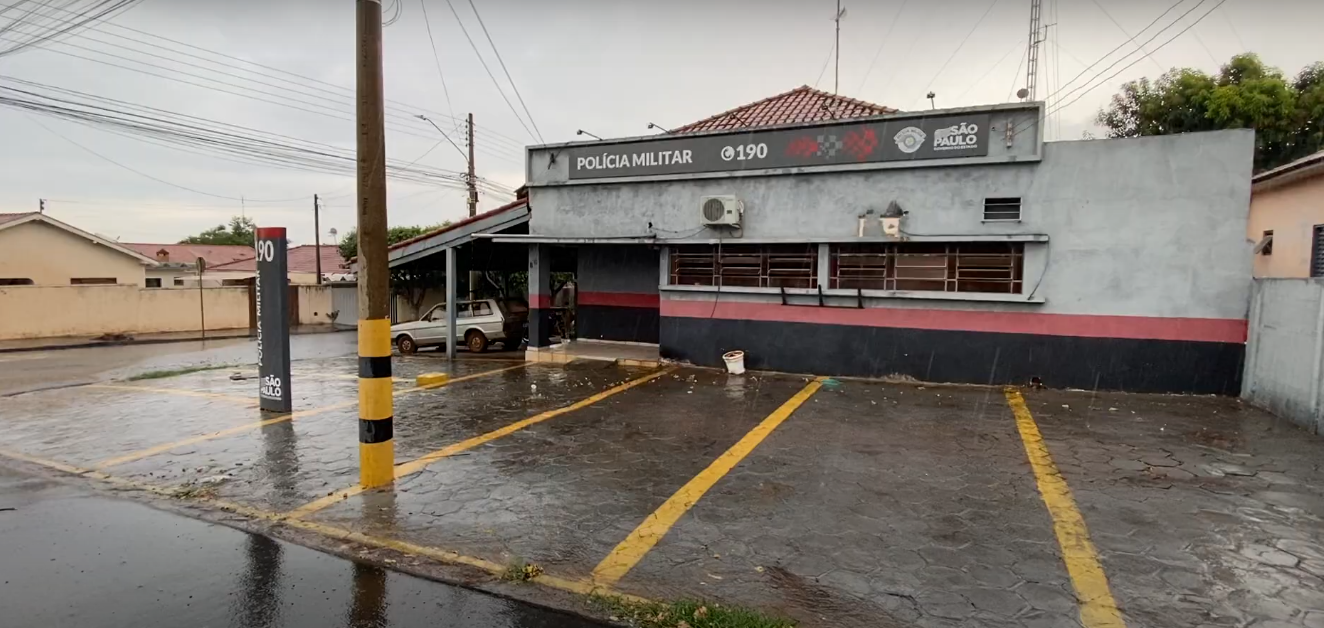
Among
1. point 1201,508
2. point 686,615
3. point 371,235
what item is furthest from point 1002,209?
point 371,235

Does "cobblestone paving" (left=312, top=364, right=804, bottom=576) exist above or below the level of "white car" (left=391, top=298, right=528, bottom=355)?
below

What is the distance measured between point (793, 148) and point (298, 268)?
43088 millimetres

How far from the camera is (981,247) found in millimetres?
9922

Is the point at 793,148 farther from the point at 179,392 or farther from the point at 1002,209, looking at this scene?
the point at 179,392

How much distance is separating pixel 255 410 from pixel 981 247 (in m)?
11.0

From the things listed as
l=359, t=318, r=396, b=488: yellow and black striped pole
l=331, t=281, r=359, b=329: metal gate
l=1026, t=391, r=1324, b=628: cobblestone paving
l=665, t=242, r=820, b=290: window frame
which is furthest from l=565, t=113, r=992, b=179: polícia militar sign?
l=331, t=281, r=359, b=329: metal gate

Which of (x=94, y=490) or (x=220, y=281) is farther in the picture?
(x=220, y=281)

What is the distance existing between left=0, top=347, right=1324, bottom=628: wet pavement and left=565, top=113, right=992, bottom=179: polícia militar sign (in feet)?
12.9

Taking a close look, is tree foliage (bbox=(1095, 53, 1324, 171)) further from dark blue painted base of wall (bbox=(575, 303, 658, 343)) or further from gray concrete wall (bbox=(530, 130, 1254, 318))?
dark blue painted base of wall (bbox=(575, 303, 658, 343))

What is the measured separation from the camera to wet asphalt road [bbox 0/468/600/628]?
3.34m

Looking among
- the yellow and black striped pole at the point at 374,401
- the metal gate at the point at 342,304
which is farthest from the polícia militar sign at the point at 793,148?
the metal gate at the point at 342,304

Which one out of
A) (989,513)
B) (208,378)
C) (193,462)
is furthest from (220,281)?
(989,513)

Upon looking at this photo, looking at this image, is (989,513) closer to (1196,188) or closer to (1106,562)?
(1106,562)

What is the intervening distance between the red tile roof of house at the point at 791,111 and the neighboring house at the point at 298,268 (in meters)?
28.8
